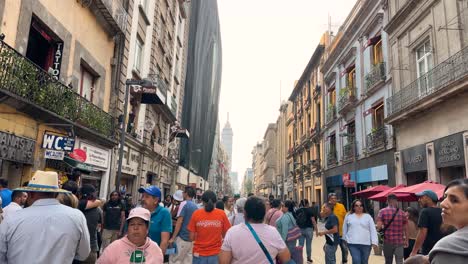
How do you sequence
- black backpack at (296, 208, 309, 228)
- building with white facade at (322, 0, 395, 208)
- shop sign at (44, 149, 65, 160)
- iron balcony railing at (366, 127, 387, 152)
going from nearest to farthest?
shop sign at (44, 149, 65, 160)
black backpack at (296, 208, 309, 228)
iron balcony railing at (366, 127, 387, 152)
building with white facade at (322, 0, 395, 208)

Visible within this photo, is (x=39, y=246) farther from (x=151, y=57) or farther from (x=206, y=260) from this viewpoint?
(x=151, y=57)

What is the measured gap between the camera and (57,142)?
955 centimetres

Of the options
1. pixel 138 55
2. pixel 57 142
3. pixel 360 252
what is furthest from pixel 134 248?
pixel 138 55

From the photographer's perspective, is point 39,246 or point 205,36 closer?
point 39,246

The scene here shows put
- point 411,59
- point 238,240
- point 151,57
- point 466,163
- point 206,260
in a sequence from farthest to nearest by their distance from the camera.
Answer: point 151,57 < point 411,59 < point 466,163 < point 206,260 < point 238,240

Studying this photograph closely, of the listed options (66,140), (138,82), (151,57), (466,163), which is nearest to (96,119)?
(138,82)

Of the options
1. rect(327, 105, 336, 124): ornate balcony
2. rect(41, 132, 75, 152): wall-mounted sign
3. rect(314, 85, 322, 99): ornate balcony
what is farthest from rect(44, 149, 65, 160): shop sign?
rect(314, 85, 322, 99): ornate balcony

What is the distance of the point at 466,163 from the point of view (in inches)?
443

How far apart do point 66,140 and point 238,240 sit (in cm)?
781

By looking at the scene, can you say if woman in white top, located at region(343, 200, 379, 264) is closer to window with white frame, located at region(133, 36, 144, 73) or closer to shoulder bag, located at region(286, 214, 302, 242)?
shoulder bag, located at region(286, 214, 302, 242)

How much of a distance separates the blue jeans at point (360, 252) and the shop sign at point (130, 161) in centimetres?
1167

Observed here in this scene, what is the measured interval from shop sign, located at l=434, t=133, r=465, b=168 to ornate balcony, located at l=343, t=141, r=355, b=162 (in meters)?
9.36

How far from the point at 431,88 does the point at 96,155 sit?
13151 millimetres

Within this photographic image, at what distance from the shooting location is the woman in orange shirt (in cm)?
556
